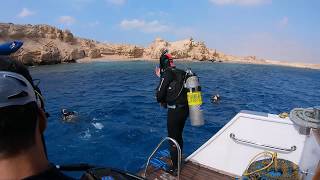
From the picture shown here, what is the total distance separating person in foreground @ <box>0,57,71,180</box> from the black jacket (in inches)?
185

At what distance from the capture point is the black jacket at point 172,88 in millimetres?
5941

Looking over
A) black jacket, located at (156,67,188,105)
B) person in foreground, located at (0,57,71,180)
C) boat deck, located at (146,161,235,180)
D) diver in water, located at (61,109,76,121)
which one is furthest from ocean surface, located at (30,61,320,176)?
person in foreground, located at (0,57,71,180)

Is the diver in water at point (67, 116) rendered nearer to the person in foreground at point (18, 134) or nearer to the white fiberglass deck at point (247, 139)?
the white fiberglass deck at point (247, 139)

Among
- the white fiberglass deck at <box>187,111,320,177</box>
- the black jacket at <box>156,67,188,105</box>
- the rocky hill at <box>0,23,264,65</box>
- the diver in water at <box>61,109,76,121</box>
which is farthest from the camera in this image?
the rocky hill at <box>0,23,264,65</box>

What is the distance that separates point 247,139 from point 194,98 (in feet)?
4.77

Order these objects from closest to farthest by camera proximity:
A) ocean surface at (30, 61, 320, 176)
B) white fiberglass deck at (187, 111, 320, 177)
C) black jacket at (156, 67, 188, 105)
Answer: white fiberglass deck at (187, 111, 320, 177)
black jacket at (156, 67, 188, 105)
ocean surface at (30, 61, 320, 176)

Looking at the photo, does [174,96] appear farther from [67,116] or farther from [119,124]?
[67,116]

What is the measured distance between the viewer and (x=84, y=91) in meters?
22.9

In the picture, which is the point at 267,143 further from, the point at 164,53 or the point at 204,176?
the point at 164,53

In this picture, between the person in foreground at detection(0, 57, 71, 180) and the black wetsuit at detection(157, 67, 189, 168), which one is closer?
the person in foreground at detection(0, 57, 71, 180)

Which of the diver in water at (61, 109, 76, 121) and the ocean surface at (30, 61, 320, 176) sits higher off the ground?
the diver in water at (61, 109, 76, 121)

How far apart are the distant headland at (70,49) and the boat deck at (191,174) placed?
23.6 meters

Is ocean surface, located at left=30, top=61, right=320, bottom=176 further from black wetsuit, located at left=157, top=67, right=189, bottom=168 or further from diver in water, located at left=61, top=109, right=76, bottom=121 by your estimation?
black wetsuit, located at left=157, top=67, right=189, bottom=168

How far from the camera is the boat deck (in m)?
6.02
